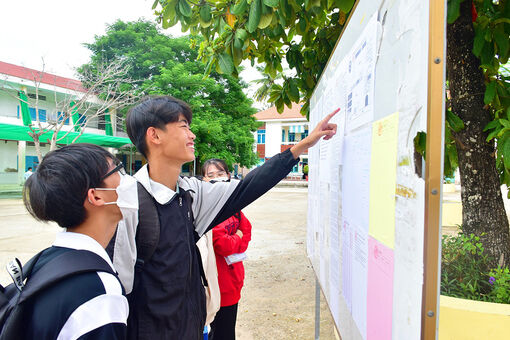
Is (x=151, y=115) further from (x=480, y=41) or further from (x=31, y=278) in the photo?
(x=480, y=41)

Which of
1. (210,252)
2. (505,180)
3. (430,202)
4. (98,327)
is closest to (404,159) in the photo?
(430,202)

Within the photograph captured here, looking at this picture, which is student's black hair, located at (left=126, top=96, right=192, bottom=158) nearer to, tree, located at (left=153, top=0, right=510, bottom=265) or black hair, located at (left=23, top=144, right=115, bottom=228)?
black hair, located at (left=23, top=144, right=115, bottom=228)

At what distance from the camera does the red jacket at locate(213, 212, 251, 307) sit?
235 centimetres

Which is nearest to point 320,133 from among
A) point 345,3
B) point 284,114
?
point 345,3

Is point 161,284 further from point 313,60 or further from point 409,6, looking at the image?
point 313,60

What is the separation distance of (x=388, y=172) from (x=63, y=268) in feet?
3.06

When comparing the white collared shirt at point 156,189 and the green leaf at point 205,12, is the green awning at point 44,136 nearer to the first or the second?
the green leaf at point 205,12

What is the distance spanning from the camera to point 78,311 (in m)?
0.83

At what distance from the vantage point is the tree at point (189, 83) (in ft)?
53.6

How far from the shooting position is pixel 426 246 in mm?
684

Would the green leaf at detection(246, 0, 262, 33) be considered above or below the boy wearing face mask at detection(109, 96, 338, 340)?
above

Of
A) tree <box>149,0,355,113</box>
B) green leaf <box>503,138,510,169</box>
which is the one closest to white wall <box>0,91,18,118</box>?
tree <box>149,0,355,113</box>

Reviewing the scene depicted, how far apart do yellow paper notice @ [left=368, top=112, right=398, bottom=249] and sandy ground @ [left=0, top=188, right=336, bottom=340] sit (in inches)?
100

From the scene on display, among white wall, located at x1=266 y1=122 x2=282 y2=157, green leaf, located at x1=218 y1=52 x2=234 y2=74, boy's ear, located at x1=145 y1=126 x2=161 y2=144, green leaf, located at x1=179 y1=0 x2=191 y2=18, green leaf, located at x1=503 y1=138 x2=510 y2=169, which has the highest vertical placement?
white wall, located at x1=266 y1=122 x2=282 y2=157
